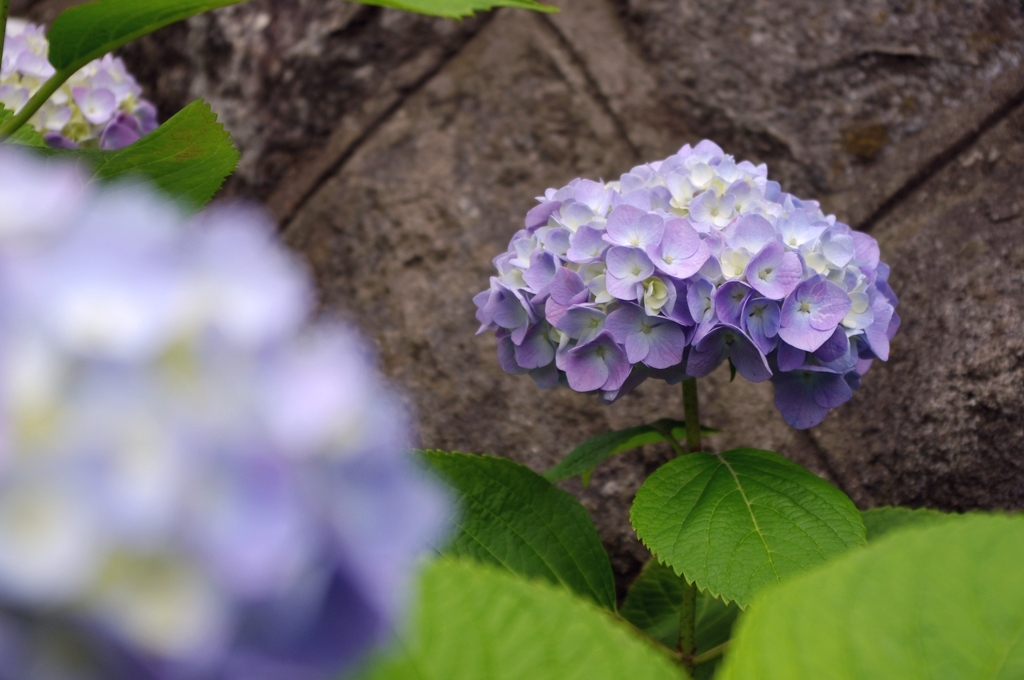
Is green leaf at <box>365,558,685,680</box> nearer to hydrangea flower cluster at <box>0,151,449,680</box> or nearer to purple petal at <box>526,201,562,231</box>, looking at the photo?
hydrangea flower cluster at <box>0,151,449,680</box>

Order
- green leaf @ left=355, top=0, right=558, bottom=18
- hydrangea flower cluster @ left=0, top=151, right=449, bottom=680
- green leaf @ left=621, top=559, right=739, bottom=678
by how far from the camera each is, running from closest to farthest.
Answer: hydrangea flower cluster @ left=0, top=151, right=449, bottom=680 < green leaf @ left=355, top=0, right=558, bottom=18 < green leaf @ left=621, top=559, right=739, bottom=678

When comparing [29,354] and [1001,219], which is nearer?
[29,354]

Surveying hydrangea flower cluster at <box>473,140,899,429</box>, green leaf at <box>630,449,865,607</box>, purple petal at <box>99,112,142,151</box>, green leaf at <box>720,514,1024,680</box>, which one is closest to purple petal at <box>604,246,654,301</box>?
hydrangea flower cluster at <box>473,140,899,429</box>

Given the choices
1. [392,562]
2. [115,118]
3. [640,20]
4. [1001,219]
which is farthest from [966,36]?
[392,562]

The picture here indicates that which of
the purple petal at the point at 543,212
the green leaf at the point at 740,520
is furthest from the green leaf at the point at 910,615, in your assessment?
the purple petal at the point at 543,212

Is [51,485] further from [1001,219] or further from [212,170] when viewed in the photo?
[1001,219]

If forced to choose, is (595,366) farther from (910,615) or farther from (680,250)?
(910,615)
